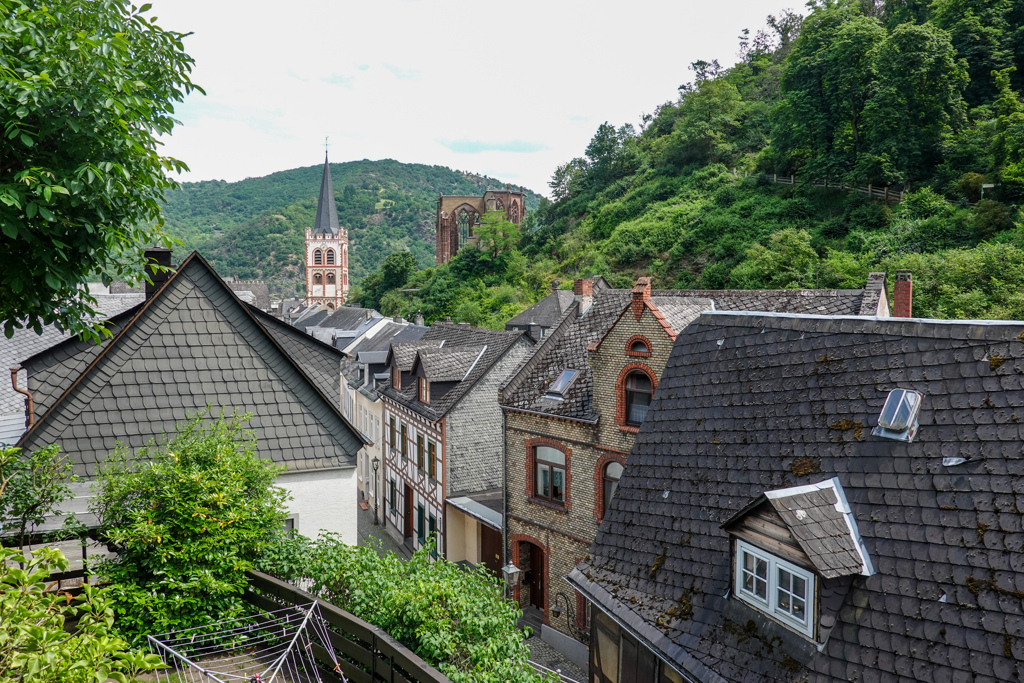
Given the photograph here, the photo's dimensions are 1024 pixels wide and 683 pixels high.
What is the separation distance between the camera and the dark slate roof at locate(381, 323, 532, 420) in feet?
78.3

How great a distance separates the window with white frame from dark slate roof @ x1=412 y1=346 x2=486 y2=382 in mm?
18417

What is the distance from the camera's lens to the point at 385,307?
76.8 meters

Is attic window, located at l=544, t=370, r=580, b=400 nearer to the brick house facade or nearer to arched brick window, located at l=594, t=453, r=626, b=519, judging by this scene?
the brick house facade

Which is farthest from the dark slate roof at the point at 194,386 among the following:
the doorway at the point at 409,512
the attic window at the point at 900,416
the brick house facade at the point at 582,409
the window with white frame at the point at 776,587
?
the doorway at the point at 409,512

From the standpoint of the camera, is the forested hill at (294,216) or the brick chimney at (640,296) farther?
the forested hill at (294,216)

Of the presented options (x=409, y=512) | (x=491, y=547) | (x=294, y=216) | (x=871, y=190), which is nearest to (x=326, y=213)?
(x=294, y=216)

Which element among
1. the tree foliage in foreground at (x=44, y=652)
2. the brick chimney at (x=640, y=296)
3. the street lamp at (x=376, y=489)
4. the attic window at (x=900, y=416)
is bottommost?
the street lamp at (x=376, y=489)

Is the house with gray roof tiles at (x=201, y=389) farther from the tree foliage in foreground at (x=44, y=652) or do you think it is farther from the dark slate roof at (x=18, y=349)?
the tree foliage in foreground at (x=44, y=652)

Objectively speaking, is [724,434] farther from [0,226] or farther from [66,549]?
[66,549]

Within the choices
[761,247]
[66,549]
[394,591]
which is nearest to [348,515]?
[66,549]

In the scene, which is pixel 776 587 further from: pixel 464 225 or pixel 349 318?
pixel 464 225

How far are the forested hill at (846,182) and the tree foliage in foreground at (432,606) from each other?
994 inches

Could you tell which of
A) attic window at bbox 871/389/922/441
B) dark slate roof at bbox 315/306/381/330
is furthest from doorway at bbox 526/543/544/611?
dark slate roof at bbox 315/306/381/330

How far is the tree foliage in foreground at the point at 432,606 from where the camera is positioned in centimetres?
602
